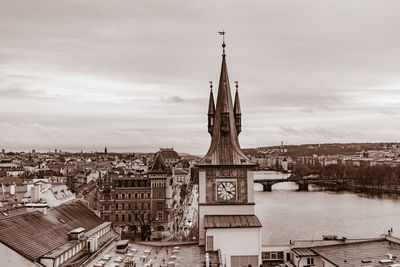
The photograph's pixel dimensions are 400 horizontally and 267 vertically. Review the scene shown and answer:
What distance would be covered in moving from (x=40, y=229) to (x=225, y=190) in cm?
1002

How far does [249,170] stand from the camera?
26422mm

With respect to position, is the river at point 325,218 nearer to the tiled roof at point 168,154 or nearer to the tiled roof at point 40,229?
the tiled roof at point 40,229

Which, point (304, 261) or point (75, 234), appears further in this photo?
point (304, 261)

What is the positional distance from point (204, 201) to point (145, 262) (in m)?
5.56

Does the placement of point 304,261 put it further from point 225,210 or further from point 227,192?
point 227,192

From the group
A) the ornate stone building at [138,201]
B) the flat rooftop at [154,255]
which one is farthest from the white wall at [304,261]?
the ornate stone building at [138,201]

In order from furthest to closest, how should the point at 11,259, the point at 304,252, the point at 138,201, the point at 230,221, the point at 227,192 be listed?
the point at 138,201 < the point at 304,252 < the point at 227,192 < the point at 230,221 < the point at 11,259

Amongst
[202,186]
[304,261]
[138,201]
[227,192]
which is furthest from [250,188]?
[138,201]

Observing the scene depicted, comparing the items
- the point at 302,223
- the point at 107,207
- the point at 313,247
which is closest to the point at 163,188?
the point at 107,207

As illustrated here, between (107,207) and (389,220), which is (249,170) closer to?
(107,207)

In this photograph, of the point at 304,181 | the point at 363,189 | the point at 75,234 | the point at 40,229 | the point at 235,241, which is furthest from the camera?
the point at 304,181

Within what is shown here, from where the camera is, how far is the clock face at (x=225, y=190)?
1034 inches

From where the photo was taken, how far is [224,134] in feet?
89.5

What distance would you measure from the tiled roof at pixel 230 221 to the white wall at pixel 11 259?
9076 mm
